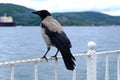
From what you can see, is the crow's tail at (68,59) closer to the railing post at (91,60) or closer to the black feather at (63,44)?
the black feather at (63,44)

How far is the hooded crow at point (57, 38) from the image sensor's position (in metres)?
4.44

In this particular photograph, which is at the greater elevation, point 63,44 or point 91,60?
point 63,44

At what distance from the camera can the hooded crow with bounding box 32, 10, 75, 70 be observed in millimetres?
4438

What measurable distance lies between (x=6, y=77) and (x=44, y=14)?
20.3m

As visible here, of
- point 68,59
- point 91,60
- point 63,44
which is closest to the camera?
point 68,59

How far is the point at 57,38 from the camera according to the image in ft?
15.2

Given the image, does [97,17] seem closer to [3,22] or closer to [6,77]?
[3,22]

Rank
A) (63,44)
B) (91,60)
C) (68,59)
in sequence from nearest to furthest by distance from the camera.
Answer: (68,59) < (63,44) < (91,60)

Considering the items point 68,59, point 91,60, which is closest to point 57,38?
point 68,59

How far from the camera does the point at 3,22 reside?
13625cm

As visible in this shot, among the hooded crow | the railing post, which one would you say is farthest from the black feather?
the railing post

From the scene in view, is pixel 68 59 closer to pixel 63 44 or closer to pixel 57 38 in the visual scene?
pixel 63 44

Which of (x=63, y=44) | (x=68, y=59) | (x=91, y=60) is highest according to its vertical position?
(x=63, y=44)

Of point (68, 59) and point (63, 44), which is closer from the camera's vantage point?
point (68, 59)
